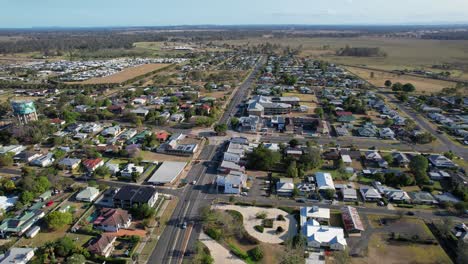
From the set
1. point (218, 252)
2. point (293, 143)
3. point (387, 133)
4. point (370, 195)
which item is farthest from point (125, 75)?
point (370, 195)

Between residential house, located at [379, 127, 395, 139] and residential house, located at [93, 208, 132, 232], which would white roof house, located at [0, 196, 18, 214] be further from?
residential house, located at [379, 127, 395, 139]

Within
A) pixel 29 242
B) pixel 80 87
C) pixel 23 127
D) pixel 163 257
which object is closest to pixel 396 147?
pixel 163 257

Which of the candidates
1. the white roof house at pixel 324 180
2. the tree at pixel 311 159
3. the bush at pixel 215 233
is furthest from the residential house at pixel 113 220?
the tree at pixel 311 159

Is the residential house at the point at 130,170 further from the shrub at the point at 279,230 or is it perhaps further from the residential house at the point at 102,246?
the shrub at the point at 279,230

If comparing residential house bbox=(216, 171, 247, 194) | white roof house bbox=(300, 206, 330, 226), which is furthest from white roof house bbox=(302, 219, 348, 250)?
residential house bbox=(216, 171, 247, 194)

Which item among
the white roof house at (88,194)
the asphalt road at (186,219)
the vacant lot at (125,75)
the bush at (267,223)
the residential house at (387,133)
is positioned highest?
the vacant lot at (125,75)
